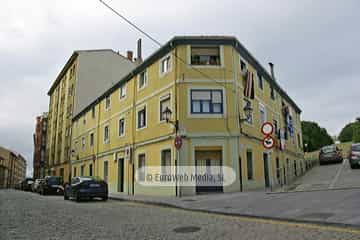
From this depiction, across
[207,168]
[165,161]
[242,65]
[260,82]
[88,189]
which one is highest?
[242,65]

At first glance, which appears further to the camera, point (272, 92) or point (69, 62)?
point (69, 62)

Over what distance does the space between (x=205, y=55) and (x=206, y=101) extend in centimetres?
285

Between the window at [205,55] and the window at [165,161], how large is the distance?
541 centimetres

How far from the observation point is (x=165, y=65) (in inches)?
782

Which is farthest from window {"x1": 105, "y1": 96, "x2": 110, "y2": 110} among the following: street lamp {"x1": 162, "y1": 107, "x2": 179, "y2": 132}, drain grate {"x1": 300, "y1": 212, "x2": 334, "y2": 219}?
drain grate {"x1": 300, "y1": 212, "x2": 334, "y2": 219}

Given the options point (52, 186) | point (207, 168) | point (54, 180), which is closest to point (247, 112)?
point (207, 168)

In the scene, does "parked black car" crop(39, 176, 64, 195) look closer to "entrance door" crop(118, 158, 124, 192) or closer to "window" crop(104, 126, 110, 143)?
"window" crop(104, 126, 110, 143)

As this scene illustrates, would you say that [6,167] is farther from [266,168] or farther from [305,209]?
[305,209]

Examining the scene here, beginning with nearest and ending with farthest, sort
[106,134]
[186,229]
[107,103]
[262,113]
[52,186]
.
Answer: [186,229] < [262,113] < [52,186] < [106,134] < [107,103]

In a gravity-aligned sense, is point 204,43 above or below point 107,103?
above

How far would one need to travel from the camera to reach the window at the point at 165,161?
18.2 meters

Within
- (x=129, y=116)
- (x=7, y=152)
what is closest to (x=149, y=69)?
(x=129, y=116)

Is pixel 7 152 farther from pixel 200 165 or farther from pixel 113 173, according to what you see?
pixel 200 165

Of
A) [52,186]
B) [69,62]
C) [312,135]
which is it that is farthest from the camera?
[312,135]
